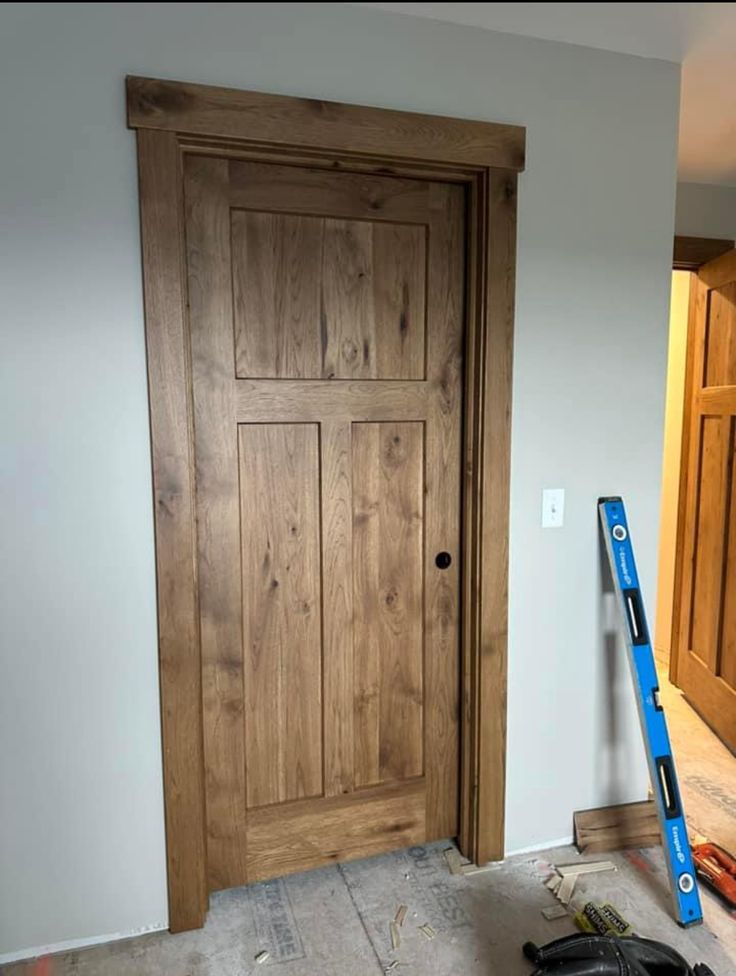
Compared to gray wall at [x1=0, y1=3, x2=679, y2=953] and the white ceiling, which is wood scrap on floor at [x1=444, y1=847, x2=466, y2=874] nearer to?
gray wall at [x1=0, y1=3, x2=679, y2=953]

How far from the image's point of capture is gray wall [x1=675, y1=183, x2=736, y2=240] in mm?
2720

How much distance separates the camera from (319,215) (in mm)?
1746

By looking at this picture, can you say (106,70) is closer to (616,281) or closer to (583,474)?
(616,281)

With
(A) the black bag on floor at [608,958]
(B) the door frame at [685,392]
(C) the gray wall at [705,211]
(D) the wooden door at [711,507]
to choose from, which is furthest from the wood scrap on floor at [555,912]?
(C) the gray wall at [705,211]

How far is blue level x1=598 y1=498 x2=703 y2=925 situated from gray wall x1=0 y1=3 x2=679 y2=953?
8cm

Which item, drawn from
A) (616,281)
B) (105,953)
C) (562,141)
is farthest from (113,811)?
(562,141)

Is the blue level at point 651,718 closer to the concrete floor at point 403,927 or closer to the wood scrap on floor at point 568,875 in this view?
the concrete floor at point 403,927

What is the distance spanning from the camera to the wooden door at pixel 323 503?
1.72 m

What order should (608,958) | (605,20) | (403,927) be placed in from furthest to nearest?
(403,927) → (608,958) → (605,20)

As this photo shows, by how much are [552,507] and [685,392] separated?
161cm

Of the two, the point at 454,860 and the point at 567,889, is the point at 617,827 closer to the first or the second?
the point at 567,889

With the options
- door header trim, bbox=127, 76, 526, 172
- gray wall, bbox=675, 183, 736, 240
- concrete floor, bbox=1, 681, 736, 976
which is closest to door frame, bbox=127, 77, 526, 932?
door header trim, bbox=127, 76, 526, 172

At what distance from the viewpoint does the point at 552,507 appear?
1.93 m

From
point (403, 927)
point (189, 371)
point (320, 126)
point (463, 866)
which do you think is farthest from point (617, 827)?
point (320, 126)
